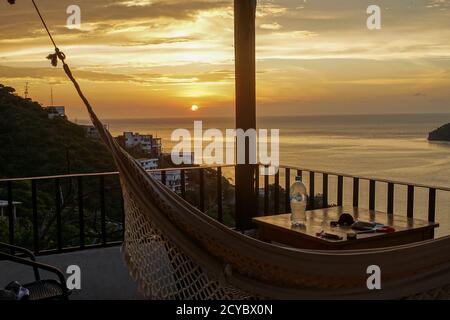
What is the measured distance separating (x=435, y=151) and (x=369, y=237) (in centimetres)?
275

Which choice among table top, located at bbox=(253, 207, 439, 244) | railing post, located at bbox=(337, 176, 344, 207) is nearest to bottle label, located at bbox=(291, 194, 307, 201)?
table top, located at bbox=(253, 207, 439, 244)

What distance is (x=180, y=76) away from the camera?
5.79 m

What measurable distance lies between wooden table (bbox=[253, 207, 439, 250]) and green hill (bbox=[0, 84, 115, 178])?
12.4ft

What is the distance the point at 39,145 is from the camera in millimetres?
7809

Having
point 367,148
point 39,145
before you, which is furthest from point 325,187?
point 39,145

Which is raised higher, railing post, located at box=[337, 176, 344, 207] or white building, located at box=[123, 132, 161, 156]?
white building, located at box=[123, 132, 161, 156]

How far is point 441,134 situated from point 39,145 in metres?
5.57

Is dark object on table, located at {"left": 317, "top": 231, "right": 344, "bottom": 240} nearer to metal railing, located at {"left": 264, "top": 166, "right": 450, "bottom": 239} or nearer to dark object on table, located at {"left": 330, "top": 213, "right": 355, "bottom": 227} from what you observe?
dark object on table, located at {"left": 330, "top": 213, "right": 355, "bottom": 227}

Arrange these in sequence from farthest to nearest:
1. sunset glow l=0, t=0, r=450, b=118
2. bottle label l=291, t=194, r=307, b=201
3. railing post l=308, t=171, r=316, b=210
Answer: sunset glow l=0, t=0, r=450, b=118 < railing post l=308, t=171, r=316, b=210 < bottle label l=291, t=194, r=307, b=201

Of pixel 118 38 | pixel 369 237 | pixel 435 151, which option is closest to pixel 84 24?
pixel 118 38

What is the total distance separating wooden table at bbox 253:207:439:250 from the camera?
2.81m

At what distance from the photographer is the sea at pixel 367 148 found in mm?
4379

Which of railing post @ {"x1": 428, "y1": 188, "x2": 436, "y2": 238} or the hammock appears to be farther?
railing post @ {"x1": 428, "y1": 188, "x2": 436, "y2": 238}

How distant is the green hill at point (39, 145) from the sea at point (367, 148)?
0.94 meters
